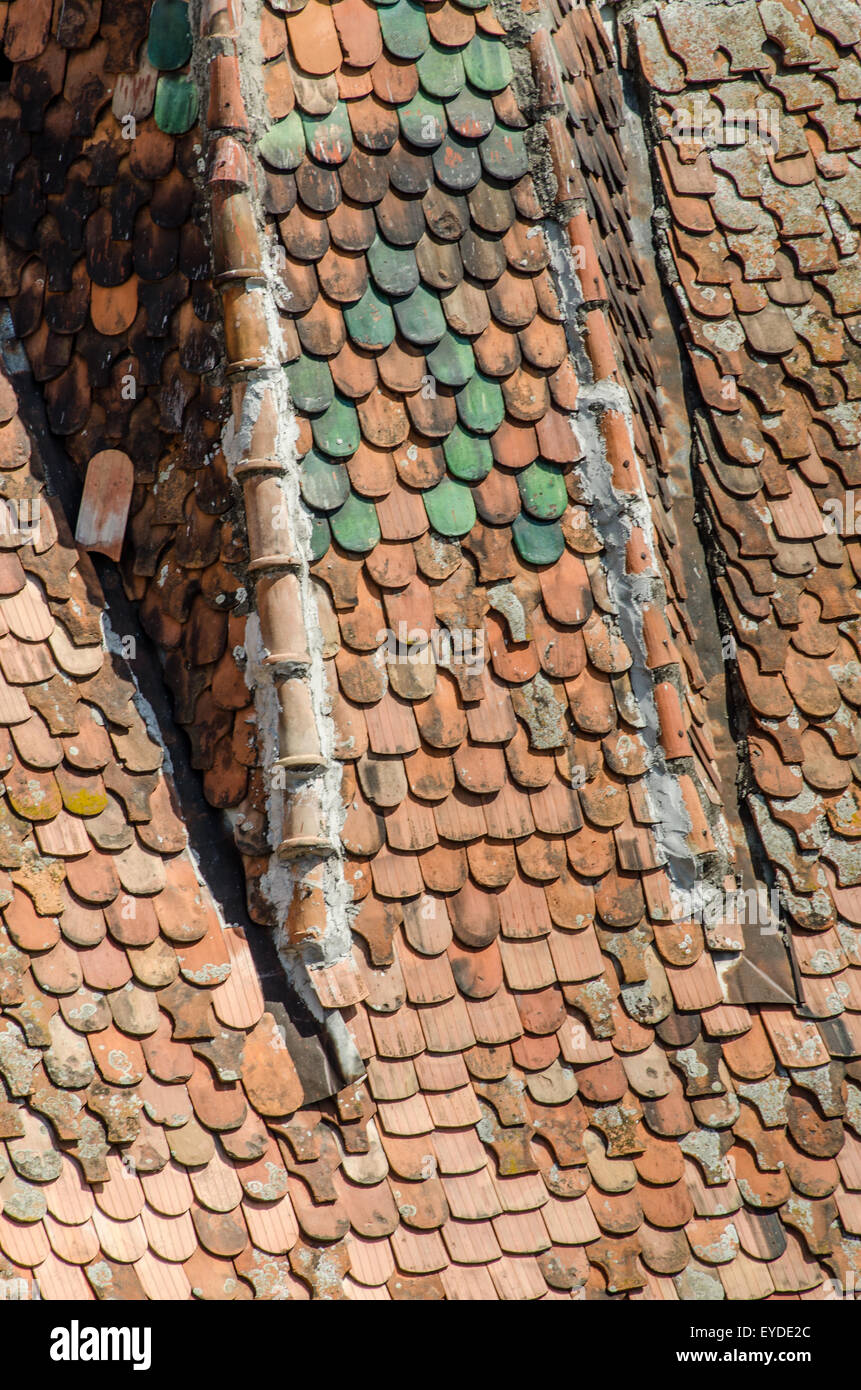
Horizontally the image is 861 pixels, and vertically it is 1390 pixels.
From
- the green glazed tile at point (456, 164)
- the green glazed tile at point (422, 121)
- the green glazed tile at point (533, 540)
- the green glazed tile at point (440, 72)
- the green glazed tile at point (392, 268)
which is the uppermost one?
the green glazed tile at point (440, 72)

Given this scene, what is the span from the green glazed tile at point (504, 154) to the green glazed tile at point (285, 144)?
63 cm

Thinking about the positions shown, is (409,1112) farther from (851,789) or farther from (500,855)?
(851,789)

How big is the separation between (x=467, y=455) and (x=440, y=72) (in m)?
1.32

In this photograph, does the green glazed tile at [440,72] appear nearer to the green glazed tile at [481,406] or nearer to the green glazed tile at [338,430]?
the green glazed tile at [481,406]

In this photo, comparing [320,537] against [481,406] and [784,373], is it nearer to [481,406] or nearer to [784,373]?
[481,406]

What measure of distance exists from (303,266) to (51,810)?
2.01 meters

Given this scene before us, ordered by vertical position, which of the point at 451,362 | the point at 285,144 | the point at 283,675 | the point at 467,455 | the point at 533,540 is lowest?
the point at 283,675

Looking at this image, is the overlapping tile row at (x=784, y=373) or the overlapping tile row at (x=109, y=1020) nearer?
the overlapping tile row at (x=109, y=1020)

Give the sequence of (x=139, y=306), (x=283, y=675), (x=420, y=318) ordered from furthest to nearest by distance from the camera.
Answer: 1. (x=139, y=306)
2. (x=420, y=318)
3. (x=283, y=675)

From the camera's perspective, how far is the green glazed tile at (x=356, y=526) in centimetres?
438

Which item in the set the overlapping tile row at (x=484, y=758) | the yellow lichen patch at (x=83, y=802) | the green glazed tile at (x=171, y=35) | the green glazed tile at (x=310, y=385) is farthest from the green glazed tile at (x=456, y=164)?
the yellow lichen patch at (x=83, y=802)

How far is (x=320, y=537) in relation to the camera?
4.36 meters

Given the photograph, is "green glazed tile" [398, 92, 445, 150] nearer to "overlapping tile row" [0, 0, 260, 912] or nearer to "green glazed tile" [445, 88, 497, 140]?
"green glazed tile" [445, 88, 497, 140]

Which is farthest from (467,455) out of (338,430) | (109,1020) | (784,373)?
(109,1020)
